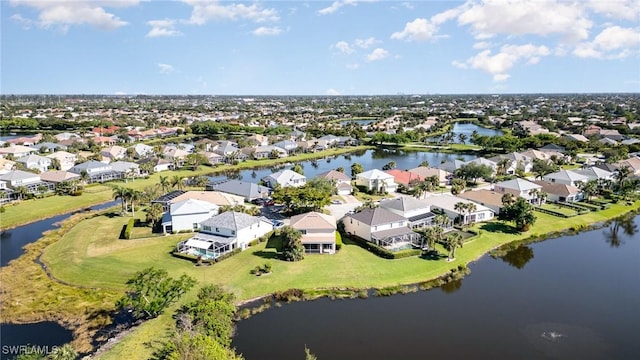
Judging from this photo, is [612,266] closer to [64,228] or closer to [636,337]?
[636,337]

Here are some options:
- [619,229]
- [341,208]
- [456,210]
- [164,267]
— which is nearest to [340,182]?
[341,208]

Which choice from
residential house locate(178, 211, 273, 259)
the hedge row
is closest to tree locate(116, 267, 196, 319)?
residential house locate(178, 211, 273, 259)

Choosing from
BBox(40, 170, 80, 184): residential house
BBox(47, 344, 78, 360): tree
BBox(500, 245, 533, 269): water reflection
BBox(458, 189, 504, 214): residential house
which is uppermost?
BBox(40, 170, 80, 184): residential house

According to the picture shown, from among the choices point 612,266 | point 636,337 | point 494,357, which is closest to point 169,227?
point 494,357

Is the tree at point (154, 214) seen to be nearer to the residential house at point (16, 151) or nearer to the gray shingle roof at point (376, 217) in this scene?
the gray shingle roof at point (376, 217)

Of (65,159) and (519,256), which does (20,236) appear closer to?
(65,159)

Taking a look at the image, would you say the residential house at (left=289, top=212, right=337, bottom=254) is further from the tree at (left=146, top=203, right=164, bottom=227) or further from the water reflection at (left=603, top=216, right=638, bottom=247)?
the water reflection at (left=603, top=216, right=638, bottom=247)

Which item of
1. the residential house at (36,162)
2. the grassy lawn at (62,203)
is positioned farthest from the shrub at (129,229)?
the residential house at (36,162)
